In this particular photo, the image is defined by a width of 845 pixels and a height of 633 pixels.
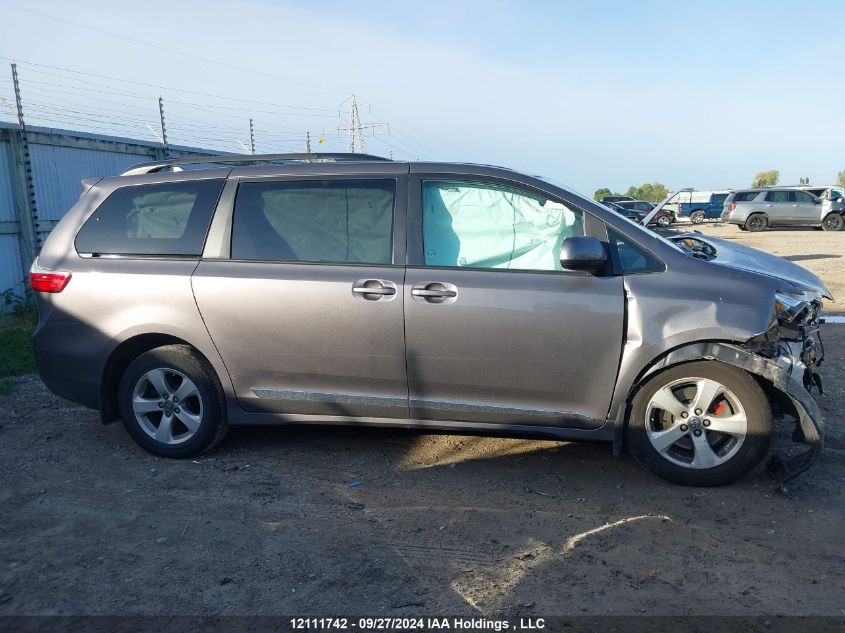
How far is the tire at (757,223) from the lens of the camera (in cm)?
2922

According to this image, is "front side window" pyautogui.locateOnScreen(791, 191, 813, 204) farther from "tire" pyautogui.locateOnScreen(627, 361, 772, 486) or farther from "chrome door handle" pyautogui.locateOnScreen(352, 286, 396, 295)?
"chrome door handle" pyautogui.locateOnScreen(352, 286, 396, 295)

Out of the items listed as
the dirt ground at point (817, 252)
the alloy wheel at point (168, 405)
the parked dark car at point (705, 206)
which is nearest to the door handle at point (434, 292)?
the alloy wheel at point (168, 405)

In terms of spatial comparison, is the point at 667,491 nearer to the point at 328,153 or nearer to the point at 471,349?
the point at 471,349

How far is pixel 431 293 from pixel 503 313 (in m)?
0.43

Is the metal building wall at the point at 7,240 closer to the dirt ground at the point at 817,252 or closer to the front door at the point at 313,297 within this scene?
the front door at the point at 313,297

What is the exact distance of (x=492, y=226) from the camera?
4.39 m

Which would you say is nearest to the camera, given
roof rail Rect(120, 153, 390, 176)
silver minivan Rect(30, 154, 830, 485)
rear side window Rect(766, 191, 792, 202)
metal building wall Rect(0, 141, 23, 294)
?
silver minivan Rect(30, 154, 830, 485)

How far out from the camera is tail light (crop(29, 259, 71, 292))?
187 inches

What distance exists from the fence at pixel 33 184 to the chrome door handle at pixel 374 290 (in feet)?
25.2

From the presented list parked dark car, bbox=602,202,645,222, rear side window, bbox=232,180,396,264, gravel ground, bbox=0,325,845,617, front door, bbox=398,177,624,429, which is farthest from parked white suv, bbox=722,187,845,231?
rear side window, bbox=232,180,396,264

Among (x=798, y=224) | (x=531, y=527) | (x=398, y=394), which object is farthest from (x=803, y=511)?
(x=798, y=224)

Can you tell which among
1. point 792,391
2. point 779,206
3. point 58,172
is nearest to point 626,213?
point 779,206

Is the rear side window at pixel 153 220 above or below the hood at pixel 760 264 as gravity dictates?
above

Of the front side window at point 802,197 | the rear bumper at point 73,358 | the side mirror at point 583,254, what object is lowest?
the rear bumper at point 73,358
